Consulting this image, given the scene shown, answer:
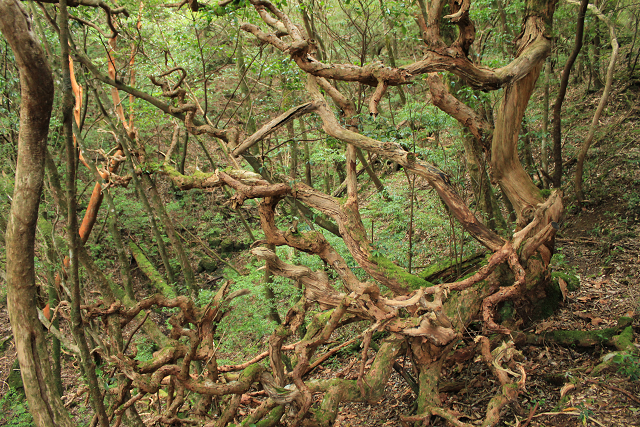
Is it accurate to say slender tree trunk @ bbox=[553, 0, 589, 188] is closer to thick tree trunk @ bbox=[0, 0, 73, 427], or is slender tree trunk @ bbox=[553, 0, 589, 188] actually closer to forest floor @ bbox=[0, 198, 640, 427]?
forest floor @ bbox=[0, 198, 640, 427]

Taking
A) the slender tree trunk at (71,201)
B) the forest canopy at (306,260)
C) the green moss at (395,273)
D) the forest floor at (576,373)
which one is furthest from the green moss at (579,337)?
the slender tree trunk at (71,201)

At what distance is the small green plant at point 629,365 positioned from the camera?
11.3ft

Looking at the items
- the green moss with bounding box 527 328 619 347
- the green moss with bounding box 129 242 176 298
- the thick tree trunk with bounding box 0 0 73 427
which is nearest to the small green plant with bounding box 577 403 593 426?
the green moss with bounding box 527 328 619 347

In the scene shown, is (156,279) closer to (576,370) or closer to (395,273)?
(395,273)

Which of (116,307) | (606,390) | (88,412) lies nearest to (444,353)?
(606,390)

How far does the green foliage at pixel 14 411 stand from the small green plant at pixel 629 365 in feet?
25.9

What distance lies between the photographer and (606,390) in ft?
11.8

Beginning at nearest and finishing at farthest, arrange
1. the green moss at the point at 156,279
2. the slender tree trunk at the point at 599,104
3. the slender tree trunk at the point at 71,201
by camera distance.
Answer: the slender tree trunk at the point at 71,201 → the slender tree trunk at the point at 599,104 → the green moss at the point at 156,279

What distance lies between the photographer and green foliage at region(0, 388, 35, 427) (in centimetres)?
646

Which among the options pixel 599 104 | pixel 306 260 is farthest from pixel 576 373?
pixel 599 104

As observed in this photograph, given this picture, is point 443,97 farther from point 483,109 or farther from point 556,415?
point 556,415

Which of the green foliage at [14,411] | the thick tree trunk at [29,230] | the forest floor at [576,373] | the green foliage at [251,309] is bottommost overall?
the green foliage at [14,411]

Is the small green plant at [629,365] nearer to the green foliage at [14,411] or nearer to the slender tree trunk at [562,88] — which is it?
the slender tree trunk at [562,88]

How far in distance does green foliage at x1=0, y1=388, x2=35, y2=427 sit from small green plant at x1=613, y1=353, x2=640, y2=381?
7.89m
